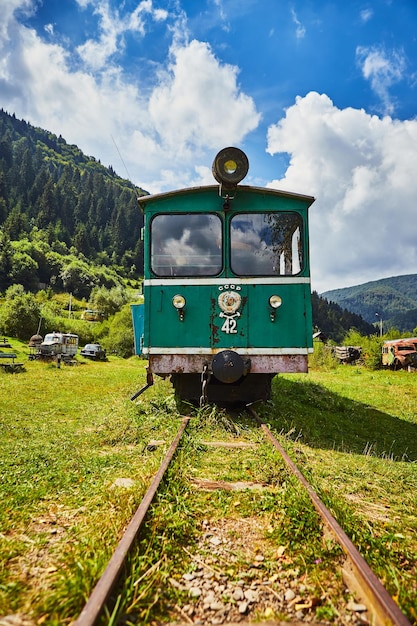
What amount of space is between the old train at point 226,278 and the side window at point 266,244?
0.05 ft

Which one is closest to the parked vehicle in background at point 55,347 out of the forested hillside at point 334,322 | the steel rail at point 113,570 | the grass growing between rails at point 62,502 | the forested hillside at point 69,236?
the grass growing between rails at point 62,502

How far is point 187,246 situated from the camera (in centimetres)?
632

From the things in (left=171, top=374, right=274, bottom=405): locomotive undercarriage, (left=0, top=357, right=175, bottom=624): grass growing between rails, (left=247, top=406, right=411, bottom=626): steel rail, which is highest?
(left=171, top=374, right=274, bottom=405): locomotive undercarriage

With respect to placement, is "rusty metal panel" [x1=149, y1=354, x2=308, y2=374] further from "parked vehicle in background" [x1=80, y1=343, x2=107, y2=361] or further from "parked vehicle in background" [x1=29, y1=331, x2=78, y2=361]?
"parked vehicle in background" [x1=80, y1=343, x2=107, y2=361]

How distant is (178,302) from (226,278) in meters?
0.88

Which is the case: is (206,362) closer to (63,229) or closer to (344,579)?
(344,579)

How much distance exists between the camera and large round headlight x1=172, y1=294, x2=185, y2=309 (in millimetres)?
6074

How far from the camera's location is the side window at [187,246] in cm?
627

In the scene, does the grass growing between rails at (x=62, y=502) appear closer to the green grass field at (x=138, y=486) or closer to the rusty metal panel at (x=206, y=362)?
the green grass field at (x=138, y=486)

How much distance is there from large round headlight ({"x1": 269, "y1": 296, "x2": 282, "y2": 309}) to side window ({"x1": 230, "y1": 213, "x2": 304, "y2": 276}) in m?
0.44

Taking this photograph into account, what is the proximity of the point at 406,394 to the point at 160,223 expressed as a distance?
10.1 metres

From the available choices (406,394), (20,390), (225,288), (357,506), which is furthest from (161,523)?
(406,394)

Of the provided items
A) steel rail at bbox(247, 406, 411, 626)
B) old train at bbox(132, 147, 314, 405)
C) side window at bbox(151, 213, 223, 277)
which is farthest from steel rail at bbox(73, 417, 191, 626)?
side window at bbox(151, 213, 223, 277)

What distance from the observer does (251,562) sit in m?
2.24
